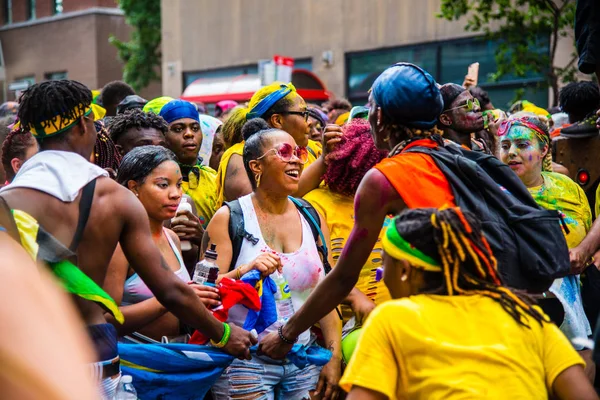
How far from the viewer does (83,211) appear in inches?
137

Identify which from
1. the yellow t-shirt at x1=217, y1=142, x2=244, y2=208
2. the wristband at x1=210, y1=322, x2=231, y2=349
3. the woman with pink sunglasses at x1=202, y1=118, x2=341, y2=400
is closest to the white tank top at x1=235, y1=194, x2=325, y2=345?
the woman with pink sunglasses at x1=202, y1=118, x2=341, y2=400

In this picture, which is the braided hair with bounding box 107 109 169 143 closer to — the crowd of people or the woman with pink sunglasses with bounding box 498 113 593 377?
the crowd of people

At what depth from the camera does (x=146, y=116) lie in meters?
6.05

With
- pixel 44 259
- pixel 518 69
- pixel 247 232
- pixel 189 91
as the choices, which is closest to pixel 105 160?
pixel 247 232

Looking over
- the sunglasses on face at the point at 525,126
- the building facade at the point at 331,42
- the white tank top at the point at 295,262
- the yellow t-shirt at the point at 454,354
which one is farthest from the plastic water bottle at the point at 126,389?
the building facade at the point at 331,42

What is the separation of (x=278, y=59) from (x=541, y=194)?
6.79 metres

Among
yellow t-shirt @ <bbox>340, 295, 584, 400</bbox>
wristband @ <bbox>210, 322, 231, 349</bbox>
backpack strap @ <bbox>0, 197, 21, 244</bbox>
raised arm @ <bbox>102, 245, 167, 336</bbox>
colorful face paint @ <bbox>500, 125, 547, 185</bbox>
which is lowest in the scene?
wristband @ <bbox>210, 322, 231, 349</bbox>

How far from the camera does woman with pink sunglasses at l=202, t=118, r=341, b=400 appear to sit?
4.54 m

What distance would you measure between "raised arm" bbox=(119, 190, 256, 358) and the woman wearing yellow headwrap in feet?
5.23

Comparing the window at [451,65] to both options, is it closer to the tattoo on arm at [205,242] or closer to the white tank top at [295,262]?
the white tank top at [295,262]

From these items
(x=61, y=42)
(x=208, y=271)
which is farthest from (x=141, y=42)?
(x=208, y=271)

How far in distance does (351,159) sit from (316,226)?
0.59 m

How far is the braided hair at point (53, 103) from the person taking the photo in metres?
3.61

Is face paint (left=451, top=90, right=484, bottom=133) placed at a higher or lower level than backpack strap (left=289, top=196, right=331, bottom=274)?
higher
